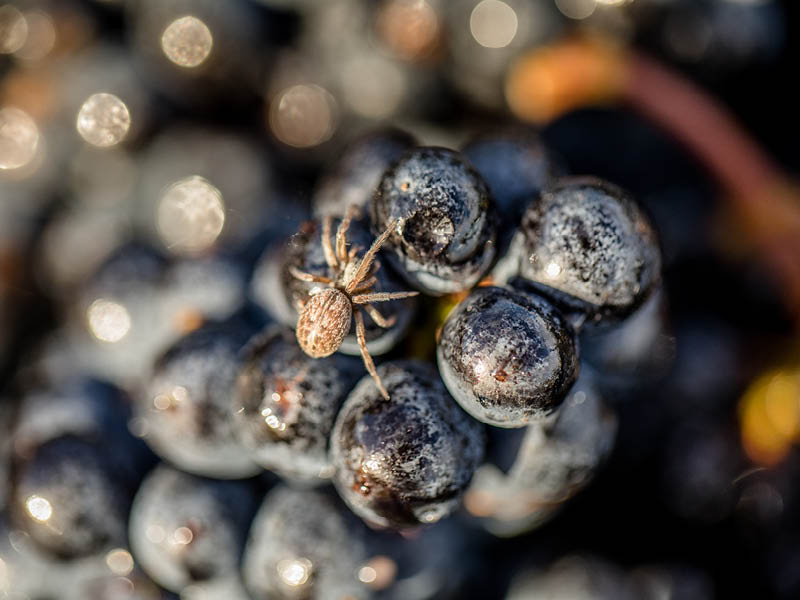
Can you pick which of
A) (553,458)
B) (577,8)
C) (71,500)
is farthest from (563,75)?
(71,500)

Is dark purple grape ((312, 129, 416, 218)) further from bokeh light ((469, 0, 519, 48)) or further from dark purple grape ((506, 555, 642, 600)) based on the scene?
dark purple grape ((506, 555, 642, 600))

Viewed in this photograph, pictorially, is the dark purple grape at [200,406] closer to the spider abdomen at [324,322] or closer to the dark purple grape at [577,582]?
the spider abdomen at [324,322]

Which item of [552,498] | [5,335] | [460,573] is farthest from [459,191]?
[5,335]

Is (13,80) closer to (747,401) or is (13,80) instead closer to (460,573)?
(460,573)

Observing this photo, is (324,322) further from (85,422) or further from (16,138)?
(16,138)

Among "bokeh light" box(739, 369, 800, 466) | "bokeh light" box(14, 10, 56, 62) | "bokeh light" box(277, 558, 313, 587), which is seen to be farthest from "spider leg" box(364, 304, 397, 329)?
"bokeh light" box(14, 10, 56, 62)
